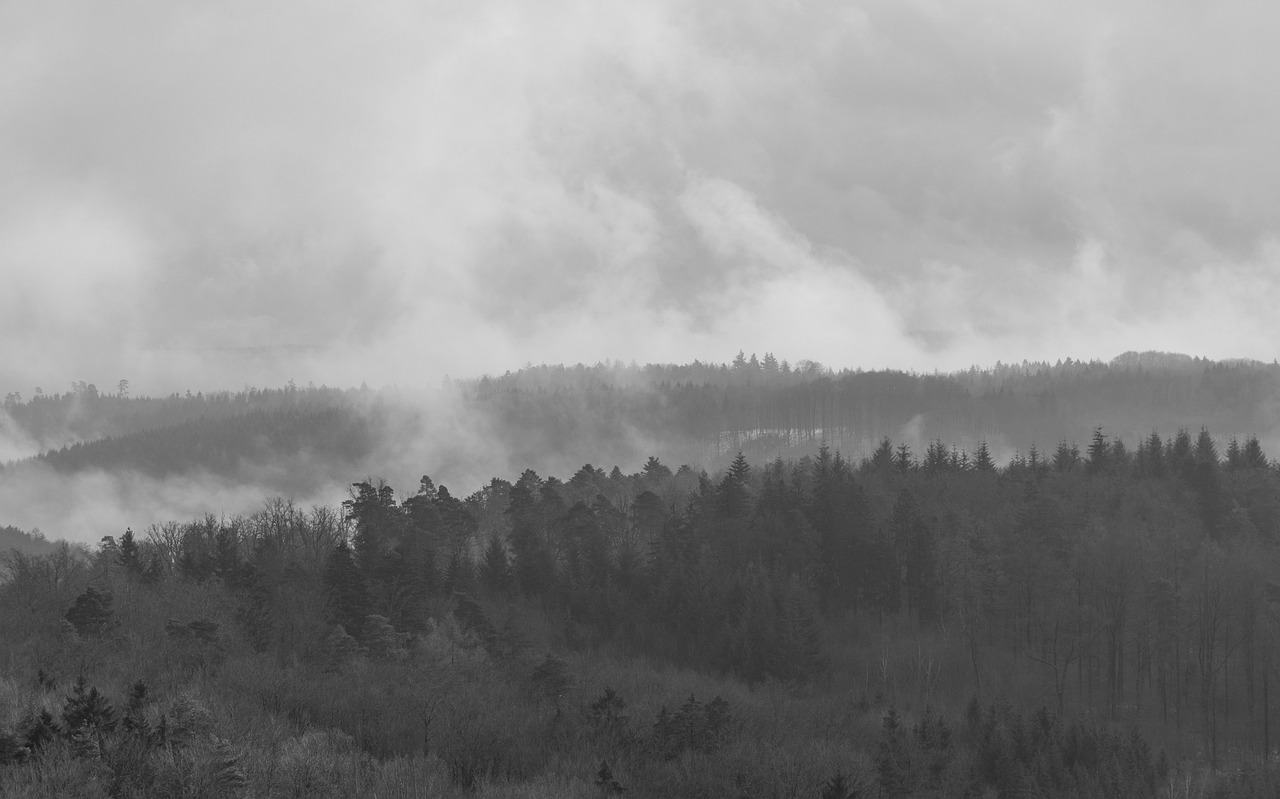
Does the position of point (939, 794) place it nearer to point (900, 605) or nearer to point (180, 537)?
point (900, 605)

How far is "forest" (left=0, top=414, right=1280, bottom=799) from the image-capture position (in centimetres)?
3803

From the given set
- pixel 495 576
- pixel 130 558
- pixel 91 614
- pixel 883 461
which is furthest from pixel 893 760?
pixel 883 461

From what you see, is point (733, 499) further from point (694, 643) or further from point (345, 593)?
point (345, 593)

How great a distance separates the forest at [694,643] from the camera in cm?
3803

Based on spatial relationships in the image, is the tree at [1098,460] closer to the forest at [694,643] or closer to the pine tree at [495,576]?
the forest at [694,643]

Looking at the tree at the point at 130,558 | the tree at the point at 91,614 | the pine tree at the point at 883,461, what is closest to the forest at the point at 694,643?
the tree at the point at 91,614

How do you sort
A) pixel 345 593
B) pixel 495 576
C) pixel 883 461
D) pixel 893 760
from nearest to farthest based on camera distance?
pixel 893 760 < pixel 345 593 < pixel 495 576 < pixel 883 461

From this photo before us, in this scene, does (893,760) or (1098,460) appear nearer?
(893,760)

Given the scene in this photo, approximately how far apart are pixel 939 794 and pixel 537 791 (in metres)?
33.0

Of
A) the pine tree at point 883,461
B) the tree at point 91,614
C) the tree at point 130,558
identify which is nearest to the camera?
the tree at point 91,614

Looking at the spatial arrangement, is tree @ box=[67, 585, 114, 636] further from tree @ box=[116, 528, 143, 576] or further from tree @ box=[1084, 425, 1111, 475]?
tree @ box=[1084, 425, 1111, 475]

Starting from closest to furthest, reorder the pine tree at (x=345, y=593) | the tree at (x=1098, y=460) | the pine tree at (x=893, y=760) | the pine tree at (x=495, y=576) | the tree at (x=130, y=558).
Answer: the pine tree at (x=893, y=760) → the pine tree at (x=345, y=593) → the tree at (x=130, y=558) → the pine tree at (x=495, y=576) → the tree at (x=1098, y=460)

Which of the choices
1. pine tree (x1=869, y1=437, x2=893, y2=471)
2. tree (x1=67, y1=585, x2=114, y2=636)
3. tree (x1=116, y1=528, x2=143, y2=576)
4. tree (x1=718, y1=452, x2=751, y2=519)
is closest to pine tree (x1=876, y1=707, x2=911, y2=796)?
tree (x1=718, y1=452, x2=751, y2=519)

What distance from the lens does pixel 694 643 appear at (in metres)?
89.2
